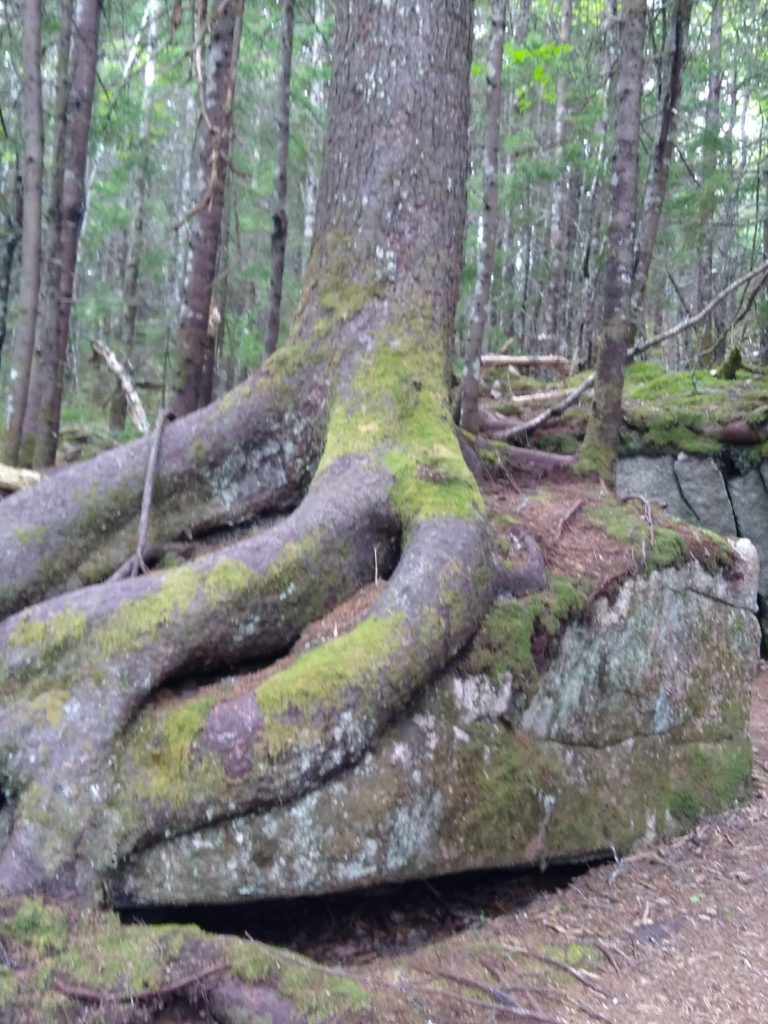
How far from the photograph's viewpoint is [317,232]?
6.11 meters

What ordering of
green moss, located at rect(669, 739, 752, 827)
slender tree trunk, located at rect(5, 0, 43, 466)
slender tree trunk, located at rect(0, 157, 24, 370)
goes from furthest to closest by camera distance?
slender tree trunk, located at rect(0, 157, 24, 370), slender tree trunk, located at rect(5, 0, 43, 466), green moss, located at rect(669, 739, 752, 827)

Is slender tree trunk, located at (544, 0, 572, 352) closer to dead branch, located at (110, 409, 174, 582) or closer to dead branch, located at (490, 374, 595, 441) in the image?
dead branch, located at (490, 374, 595, 441)

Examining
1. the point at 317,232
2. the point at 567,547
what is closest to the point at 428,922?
the point at 567,547

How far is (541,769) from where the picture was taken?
4.66m

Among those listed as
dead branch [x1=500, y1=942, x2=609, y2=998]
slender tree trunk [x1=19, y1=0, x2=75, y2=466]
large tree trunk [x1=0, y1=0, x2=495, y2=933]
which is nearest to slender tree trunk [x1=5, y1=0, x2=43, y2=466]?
slender tree trunk [x1=19, y1=0, x2=75, y2=466]

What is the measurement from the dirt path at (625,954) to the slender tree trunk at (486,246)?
4501mm

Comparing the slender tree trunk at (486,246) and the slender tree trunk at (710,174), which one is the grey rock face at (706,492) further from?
the slender tree trunk at (710,174)

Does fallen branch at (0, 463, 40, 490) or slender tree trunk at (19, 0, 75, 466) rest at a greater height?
slender tree trunk at (19, 0, 75, 466)

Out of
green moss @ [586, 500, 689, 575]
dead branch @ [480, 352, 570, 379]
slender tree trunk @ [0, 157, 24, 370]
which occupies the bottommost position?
green moss @ [586, 500, 689, 575]

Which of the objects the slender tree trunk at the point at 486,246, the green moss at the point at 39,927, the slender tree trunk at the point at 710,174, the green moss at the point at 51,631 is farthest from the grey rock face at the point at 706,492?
the green moss at the point at 39,927

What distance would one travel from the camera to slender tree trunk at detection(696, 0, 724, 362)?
14188mm

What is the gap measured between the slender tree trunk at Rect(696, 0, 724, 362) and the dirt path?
9.59 m

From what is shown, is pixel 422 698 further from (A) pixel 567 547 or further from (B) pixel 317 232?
(B) pixel 317 232

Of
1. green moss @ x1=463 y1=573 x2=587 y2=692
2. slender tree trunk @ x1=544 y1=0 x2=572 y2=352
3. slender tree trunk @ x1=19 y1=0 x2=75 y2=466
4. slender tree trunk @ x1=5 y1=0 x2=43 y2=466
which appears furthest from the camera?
slender tree trunk @ x1=544 y1=0 x2=572 y2=352
